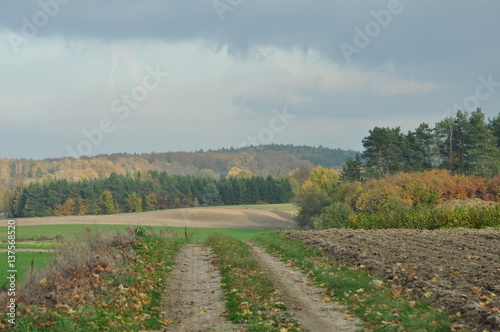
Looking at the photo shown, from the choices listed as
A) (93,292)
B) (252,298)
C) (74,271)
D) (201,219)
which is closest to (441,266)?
(252,298)

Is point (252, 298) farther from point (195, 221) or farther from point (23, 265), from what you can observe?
point (195, 221)

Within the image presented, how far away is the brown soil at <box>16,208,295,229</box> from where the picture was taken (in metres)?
97.2

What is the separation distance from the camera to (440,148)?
9188 cm

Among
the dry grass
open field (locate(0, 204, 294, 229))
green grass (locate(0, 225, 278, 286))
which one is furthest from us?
open field (locate(0, 204, 294, 229))

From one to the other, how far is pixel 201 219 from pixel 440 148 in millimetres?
50846

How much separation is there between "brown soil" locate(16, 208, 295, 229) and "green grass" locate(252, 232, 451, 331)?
81348mm

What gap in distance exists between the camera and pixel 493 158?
268 ft

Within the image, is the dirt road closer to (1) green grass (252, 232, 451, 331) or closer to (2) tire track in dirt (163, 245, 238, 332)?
(2) tire track in dirt (163, 245, 238, 332)

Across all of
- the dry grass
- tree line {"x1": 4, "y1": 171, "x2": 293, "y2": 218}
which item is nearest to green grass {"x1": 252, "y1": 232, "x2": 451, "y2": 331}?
the dry grass

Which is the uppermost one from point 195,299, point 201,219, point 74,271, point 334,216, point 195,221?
Result: point 74,271

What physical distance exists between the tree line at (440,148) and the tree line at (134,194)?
5954 cm

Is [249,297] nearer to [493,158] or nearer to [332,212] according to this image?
[332,212]

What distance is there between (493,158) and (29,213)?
352 ft

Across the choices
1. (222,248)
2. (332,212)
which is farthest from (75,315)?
(332,212)
